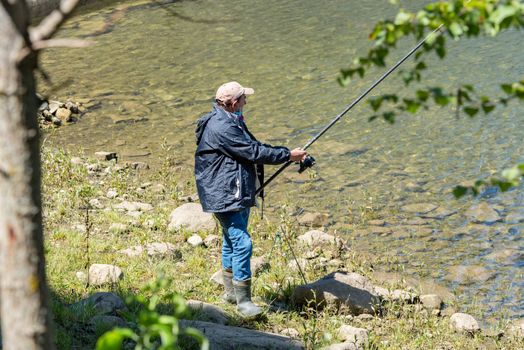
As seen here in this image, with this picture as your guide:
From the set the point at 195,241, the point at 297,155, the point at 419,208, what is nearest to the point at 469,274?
the point at 419,208

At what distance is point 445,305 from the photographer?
7.03 m

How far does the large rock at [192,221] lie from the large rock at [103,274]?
1.54 meters

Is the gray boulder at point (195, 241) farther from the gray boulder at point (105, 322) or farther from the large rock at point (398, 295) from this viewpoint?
the gray boulder at point (105, 322)

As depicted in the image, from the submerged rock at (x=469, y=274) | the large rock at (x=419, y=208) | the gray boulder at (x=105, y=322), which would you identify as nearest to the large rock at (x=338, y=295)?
the submerged rock at (x=469, y=274)

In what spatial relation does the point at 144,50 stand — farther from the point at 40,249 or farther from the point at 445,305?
the point at 40,249

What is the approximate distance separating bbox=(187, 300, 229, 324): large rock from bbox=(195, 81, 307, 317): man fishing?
183 millimetres

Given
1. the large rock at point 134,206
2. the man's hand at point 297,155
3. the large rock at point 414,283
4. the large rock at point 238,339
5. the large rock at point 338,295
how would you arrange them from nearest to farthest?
the large rock at point 238,339 → the man's hand at point 297,155 → the large rock at point 338,295 → the large rock at point 414,283 → the large rock at point 134,206

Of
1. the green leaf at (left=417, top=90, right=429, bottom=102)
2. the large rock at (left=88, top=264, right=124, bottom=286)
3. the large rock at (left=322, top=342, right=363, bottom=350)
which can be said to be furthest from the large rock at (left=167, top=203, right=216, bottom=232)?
the green leaf at (left=417, top=90, right=429, bottom=102)

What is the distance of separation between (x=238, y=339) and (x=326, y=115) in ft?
23.4

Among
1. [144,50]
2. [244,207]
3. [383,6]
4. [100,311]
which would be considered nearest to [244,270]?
[244,207]

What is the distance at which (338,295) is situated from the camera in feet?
21.5

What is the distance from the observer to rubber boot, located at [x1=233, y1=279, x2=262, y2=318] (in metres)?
6.15

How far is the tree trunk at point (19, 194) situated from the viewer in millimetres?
2576

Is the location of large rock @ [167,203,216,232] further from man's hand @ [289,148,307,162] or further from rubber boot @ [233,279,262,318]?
man's hand @ [289,148,307,162]
